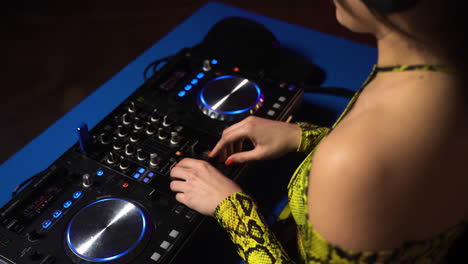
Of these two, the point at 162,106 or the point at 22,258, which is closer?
the point at 22,258

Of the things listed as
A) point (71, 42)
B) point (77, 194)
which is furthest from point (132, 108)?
point (71, 42)

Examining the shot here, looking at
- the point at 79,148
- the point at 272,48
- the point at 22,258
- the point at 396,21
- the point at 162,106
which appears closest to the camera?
the point at 396,21

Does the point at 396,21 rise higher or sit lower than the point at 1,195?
higher

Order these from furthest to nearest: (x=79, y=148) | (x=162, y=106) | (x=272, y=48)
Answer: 1. (x=272, y=48)
2. (x=162, y=106)
3. (x=79, y=148)

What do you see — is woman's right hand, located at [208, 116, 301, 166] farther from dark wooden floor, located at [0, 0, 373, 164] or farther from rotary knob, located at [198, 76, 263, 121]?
dark wooden floor, located at [0, 0, 373, 164]

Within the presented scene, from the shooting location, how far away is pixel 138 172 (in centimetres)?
88

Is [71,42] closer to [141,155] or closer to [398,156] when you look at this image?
[141,155]

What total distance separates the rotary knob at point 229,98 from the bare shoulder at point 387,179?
1.42 feet

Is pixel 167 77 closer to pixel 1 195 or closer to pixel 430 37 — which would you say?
pixel 1 195

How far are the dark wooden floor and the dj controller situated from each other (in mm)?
1332

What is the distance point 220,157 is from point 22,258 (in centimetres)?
39

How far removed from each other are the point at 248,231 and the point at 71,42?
7.43 feet

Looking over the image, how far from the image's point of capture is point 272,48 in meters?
1.23

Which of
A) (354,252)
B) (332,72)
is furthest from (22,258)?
(332,72)
